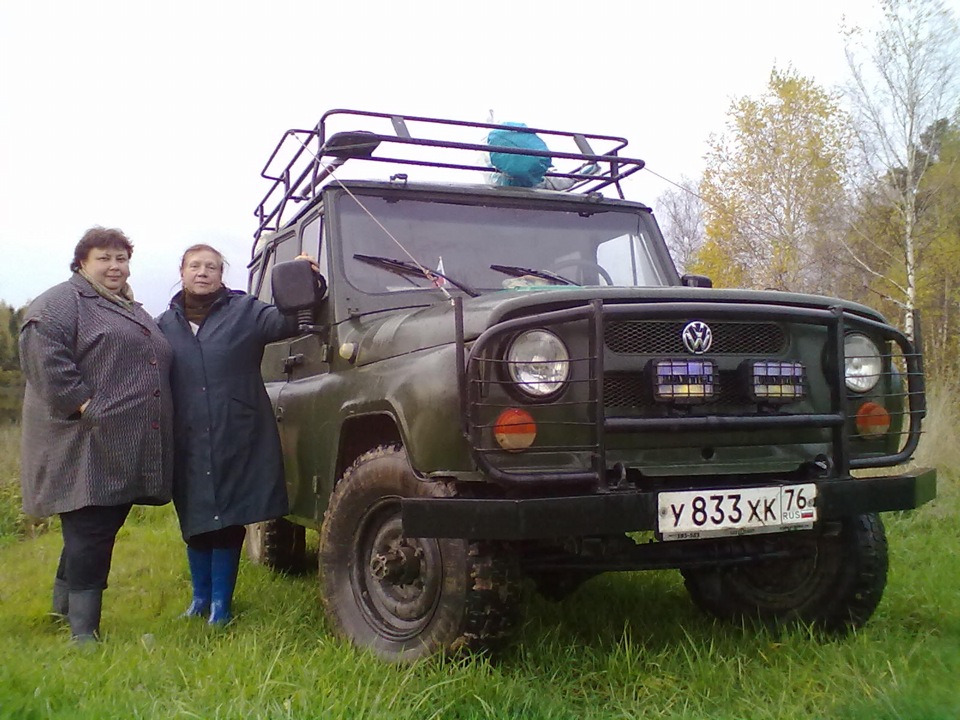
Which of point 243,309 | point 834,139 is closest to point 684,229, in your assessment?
point 834,139

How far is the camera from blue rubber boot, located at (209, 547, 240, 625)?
12.8ft

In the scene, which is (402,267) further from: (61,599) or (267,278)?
(61,599)

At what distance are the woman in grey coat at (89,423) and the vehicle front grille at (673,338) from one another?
213cm

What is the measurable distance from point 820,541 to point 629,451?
4.07 ft

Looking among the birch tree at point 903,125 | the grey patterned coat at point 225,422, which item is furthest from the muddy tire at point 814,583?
the birch tree at point 903,125

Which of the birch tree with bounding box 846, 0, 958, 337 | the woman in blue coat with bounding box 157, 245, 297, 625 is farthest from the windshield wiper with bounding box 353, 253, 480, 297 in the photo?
the birch tree with bounding box 846, 0, 958, 337

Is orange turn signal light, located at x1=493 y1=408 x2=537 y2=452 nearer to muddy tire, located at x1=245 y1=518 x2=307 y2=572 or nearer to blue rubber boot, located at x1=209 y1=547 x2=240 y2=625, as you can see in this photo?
blue rubber boot, located at x1=209 y1=547 x2=240 y2=625

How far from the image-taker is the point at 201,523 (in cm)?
384

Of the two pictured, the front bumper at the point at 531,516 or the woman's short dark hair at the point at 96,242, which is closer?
the front bumper at the point at 531,516

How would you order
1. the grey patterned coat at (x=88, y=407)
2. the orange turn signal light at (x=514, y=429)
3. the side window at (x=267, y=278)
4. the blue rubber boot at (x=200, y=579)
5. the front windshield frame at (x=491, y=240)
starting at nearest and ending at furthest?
the orange turn signal light at (x=514, y=429), the grey patterned coat at (x=88, y=407), the front windshield frame at (x=491, y=240), the blue rubber boot at (x=200, y=579), the side window at (x=267, y=278)

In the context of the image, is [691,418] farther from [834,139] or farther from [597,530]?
[834,139]

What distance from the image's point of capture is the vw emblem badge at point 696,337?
282 cm

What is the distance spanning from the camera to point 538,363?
261 centimetres

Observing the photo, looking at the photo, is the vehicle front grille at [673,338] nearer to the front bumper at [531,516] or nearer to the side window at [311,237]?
the front bumper at [531,516]
